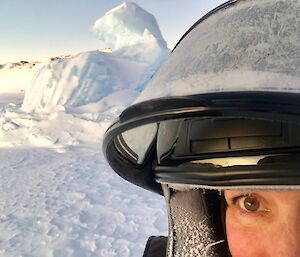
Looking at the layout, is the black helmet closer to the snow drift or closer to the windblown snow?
the windblown snow

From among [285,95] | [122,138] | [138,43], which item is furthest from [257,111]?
[138,43]

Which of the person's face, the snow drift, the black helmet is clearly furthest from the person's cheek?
the snow drift

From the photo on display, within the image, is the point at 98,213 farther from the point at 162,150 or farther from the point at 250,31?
the point at 250,31

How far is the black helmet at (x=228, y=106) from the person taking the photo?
701 mm

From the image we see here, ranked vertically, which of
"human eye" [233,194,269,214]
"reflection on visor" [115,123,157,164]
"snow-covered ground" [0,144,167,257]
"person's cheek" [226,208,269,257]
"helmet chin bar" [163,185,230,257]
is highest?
"reflection on visor" [115,123,157,164]

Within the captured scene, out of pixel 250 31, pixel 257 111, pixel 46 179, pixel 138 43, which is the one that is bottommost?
pixel 46 179

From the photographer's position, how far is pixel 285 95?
67 centimetres

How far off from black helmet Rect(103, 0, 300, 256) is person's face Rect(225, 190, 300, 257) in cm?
6

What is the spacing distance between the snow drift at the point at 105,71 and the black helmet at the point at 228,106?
7243 mm

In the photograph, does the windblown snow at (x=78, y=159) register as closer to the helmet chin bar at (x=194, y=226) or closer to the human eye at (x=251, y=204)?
the helmet chin bar at (x=194, y=226)

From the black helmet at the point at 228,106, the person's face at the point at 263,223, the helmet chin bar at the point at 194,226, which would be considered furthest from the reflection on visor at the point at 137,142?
the person's face at the point at 263,223

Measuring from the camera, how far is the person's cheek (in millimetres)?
933

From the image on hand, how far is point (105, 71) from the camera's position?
9.18m

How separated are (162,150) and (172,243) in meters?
0.27
